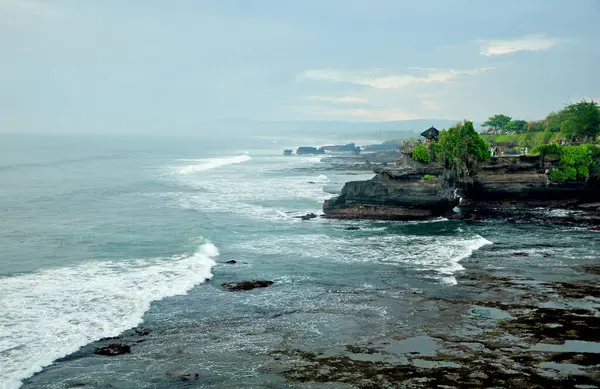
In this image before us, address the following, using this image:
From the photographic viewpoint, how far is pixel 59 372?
19.0m

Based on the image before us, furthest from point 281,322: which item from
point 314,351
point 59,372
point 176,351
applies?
point 59,372

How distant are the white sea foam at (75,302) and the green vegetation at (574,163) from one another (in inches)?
1349

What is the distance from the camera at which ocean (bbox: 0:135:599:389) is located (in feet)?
65.8

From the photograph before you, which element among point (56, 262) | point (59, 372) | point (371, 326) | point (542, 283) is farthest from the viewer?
point (56, 262)

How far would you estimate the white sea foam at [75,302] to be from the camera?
20.5 meters

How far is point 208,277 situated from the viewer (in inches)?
1222

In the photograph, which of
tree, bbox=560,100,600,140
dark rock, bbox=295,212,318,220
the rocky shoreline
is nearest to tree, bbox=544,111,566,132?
tree, bbox=560,100,600,140

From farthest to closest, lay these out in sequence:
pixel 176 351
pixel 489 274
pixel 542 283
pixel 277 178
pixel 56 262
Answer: pixel 277 178
pixel 56 262
pixel 489 274
pixel 542 283
pixel 176 351

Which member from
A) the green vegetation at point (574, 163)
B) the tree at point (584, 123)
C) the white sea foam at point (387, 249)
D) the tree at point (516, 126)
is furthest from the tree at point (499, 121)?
the white sea foam at point (387, 249)

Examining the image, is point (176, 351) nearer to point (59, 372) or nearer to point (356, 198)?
point (59, 372)

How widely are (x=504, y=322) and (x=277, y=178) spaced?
63699 millimetres

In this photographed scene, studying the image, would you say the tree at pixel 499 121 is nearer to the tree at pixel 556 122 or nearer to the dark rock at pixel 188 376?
the tree at pixel 556 122

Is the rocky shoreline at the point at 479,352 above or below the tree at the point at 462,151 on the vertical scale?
below

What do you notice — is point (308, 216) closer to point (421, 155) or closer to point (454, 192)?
point (421, 155)
